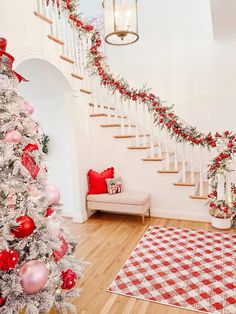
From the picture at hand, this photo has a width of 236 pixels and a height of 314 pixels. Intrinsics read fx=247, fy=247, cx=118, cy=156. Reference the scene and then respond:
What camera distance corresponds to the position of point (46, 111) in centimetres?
427

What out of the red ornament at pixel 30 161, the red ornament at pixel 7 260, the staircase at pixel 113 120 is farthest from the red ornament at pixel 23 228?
the staircase at pixel 113 120

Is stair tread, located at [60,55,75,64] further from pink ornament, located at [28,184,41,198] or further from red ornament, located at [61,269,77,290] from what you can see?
red ornament, located at [61,269,77,290]

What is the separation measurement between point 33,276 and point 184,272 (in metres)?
1.73

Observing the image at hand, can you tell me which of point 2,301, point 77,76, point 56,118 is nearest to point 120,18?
point 77,76

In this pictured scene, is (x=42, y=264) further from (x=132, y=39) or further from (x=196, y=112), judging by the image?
(x=196, y=112)

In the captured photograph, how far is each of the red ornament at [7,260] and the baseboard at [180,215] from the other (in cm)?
305

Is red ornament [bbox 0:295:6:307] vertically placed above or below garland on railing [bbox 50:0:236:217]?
below

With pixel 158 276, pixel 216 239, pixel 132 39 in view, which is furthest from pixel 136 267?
pixel 132 39

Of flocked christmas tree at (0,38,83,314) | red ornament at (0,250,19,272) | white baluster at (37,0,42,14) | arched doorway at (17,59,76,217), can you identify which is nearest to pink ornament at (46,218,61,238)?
flocked christmas tree at (0,38,83,314)

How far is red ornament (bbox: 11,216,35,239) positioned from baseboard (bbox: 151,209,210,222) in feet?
9.72

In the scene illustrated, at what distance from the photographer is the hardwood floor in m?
2.12

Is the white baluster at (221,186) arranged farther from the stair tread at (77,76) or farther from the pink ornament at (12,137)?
→ the pink ornament at (12,137)

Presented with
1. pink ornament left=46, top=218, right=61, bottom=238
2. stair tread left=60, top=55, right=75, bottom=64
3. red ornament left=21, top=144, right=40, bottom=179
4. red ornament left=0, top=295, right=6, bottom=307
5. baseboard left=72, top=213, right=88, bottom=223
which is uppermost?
stair tread left=60, top=55, right=75, bottom=64

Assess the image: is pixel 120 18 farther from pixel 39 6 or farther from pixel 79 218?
pixel 79 218
